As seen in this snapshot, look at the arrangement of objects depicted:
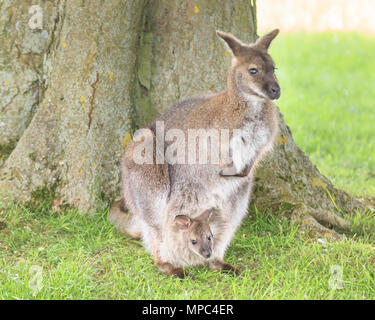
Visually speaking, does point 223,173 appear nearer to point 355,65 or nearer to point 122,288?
point 122,288

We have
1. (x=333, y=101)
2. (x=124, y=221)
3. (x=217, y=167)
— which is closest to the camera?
(x=217, y=167)

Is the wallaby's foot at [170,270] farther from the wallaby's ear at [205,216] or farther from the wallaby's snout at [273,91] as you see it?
the wallaby's snout at [273,91]

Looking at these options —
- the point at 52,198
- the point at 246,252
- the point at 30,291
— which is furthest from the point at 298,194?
the point at 30,291

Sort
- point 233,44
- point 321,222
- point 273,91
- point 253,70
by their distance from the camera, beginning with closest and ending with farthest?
point 273,91 < point 253,70 < point 233,44 < point 321,222

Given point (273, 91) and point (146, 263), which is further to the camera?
point (146, 263)

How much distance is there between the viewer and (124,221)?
4.80m

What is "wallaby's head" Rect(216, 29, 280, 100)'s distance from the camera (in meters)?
4.05

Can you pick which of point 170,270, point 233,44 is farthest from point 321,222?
point 233,44

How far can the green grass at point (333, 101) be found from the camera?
23.8 feet

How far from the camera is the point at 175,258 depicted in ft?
14.6

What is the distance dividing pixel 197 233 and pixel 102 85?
1.53m

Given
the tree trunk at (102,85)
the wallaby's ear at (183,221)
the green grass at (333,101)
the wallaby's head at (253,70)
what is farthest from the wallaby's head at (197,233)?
the green grass at (333,101)

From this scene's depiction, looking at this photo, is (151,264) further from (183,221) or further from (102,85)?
(102,85)

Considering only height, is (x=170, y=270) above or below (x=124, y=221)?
below
